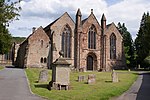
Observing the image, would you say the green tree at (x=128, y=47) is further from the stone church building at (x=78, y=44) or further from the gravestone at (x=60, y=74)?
the gravestone at (x=60, y=74)

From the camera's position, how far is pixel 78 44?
64.2 metres

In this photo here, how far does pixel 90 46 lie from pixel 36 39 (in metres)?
13.2

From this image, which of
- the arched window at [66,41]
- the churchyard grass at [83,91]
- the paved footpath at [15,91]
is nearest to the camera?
the paved footpath at [15,91]

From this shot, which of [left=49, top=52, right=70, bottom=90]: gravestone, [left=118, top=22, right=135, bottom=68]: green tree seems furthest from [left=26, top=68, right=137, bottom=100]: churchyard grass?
[left=118, top=22, right=135, bottom=68]: green tree

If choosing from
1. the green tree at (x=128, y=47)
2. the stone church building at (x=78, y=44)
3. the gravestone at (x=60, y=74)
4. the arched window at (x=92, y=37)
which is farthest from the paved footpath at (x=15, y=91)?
the green tree at (x=128, y=47)

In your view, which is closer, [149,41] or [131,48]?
[149,41]

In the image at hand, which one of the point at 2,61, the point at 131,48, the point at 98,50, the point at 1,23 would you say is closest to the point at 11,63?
the point at 2,61

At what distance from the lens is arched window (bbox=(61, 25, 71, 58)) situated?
2515 inches

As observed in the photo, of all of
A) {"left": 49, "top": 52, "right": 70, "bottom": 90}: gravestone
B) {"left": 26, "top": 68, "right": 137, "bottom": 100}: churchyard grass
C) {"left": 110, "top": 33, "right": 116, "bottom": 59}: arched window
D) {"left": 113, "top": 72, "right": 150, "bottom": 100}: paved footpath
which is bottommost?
{"left": 113, "top": 72, "right": 150, "bottom": 100}: paved footpath

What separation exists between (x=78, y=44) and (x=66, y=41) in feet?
9.41

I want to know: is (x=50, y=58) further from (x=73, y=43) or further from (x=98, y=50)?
(x=98, y=50)

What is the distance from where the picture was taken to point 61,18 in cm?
6425

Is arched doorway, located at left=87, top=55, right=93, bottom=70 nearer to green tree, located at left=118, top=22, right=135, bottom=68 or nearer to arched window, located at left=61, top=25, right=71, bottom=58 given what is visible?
arched window, located at left=61, top=25, right=71, bottom=58

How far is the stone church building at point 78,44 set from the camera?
61.8 meters
